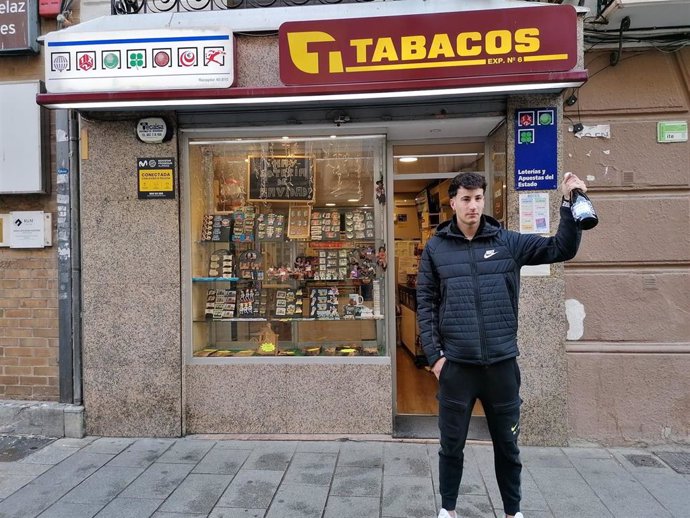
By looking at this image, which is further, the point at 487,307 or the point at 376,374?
the point at 376,374

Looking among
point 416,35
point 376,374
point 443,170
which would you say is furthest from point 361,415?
point 416,35

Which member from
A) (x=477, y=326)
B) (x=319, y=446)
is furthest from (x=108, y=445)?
(x=477, y=326)

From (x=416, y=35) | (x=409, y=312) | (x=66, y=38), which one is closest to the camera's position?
(x=416, y=35)

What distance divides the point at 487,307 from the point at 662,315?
258cm

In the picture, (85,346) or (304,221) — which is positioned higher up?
(304,221)

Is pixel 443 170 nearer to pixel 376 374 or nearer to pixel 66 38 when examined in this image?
pixel 376 374

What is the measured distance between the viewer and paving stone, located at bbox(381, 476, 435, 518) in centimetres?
335

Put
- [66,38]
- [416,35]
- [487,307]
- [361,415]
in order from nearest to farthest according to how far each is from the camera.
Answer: [487,307] < [416,35] < [66,38] < [361,415]

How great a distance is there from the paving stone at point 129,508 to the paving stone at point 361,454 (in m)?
1.49

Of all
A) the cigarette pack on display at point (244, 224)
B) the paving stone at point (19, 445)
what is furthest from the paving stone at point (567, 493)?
the paving stone at point (19, 445)

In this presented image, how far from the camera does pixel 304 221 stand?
203 inches

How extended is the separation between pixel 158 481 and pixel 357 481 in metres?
1.58

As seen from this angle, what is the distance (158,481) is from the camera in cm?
383

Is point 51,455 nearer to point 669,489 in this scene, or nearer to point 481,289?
point 481,289
